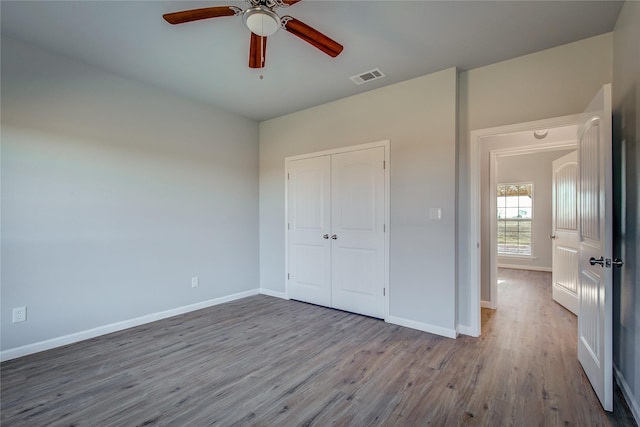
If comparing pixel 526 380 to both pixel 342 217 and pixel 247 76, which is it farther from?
pixel 247 76

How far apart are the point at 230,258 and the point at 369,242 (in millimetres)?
2098

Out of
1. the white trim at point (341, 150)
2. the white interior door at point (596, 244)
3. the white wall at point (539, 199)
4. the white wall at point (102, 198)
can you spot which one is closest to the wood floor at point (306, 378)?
the white interior door at point (596, 244)

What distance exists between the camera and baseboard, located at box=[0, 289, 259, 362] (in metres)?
2.64

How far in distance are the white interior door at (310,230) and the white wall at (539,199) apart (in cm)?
537

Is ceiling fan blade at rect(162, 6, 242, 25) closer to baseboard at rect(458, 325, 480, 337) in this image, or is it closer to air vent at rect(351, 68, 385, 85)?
air vent at rect(351, 68, 385, 85)

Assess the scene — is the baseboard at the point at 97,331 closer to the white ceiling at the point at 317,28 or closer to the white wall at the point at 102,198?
the white wall at the point at 102,198

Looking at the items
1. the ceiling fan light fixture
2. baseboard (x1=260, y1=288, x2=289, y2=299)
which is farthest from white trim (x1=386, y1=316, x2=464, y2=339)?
the ceiling fan light fixture

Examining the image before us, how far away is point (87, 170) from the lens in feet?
10.0

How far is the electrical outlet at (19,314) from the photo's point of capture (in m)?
2.63

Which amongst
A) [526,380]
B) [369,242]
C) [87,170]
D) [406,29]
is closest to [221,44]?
[406,29]

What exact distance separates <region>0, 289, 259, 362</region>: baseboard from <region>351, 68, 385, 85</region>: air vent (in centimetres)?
342

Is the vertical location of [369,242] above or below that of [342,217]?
below

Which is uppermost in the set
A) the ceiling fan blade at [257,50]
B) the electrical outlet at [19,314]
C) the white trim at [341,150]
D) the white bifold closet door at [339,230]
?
the ceiling fan blade at [257,50]

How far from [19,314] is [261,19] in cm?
323
